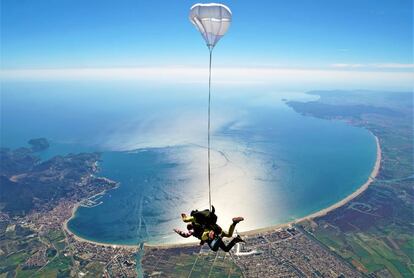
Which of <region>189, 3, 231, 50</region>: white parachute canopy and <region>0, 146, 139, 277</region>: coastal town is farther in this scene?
<region>0, 146, 139, 277</region>: coastal town

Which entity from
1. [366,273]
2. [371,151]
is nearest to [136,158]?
[366,273]

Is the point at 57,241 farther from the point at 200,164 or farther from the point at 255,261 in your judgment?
the point at 200,164

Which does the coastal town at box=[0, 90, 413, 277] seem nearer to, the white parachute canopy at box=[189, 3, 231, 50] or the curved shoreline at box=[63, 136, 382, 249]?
the curved shoreline at box=[63, 136, 382, 249]

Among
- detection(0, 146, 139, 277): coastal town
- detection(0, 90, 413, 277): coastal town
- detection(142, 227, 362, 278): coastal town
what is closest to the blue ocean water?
A: detection(0, 146, 139, 277): coastal town

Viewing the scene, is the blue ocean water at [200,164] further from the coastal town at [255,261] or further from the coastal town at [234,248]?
the coastal town at [255,261]

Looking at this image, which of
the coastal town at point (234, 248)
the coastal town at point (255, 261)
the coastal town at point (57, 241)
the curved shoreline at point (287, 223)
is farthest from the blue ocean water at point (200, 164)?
the coastal town at point (255, 261)

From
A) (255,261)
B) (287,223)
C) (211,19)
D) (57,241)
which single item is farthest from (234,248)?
(211,19)
